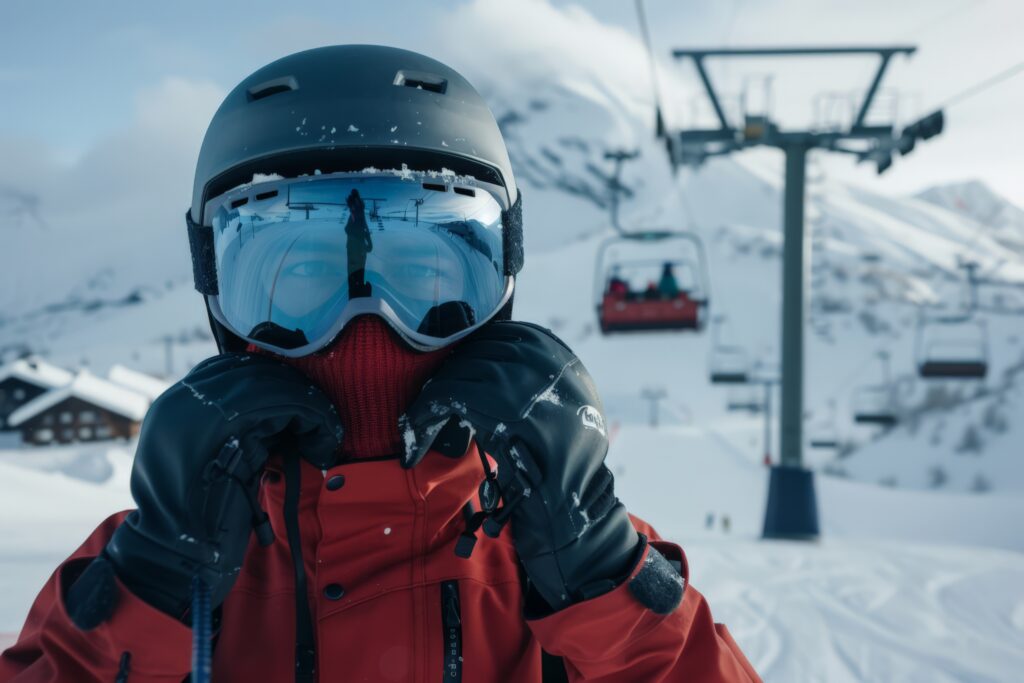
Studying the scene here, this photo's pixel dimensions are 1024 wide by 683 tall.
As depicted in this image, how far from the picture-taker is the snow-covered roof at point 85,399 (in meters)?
21.3

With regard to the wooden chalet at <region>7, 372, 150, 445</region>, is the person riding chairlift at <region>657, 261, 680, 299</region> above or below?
above

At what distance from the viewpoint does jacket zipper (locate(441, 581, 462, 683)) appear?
117cm

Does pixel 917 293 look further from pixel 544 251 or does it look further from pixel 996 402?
pixel 544 251

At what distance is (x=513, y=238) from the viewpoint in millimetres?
1633

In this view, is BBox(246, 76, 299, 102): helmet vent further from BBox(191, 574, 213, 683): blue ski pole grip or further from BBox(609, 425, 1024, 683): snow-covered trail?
BBox(609, 425, 1024, 683): snow-covered trail

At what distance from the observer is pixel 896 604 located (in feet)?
15.4

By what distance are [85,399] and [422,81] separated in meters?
23.6

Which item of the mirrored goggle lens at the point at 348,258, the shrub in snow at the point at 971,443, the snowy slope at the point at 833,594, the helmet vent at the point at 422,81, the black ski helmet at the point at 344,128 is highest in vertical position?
the helmet vent at the point at 422,81

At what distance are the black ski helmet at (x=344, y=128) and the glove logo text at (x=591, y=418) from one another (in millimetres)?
448

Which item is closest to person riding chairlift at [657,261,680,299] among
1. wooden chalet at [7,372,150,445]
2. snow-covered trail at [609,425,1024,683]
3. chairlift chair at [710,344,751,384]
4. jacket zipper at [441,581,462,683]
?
snow-covered trail at [609,425,1024,683]

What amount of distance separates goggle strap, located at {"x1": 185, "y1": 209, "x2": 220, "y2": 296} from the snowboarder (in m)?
0.15

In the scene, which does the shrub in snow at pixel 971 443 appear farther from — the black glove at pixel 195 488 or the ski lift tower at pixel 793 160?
the black glove at pixel 195 488

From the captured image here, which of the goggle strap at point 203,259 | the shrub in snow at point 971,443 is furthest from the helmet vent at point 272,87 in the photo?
the shrub in snow at point 971,443

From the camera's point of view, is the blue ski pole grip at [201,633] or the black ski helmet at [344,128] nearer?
the blue ski pole grip at [201,633]
